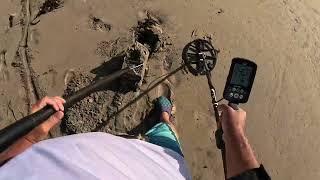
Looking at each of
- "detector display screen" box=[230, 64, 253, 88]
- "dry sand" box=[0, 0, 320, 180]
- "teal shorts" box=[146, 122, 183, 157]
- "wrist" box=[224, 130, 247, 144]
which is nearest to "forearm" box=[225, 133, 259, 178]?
"wrist" box=[224, 130, 247, 144]

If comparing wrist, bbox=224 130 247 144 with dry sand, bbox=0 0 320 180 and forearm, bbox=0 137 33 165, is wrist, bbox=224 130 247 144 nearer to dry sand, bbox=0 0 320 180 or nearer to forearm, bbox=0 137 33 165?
forearm, bbox=0 137 33 165

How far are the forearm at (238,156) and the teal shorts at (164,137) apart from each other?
0.61 m

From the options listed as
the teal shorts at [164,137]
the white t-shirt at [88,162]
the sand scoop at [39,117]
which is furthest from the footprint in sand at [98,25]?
the white t-shirt at [88,162]

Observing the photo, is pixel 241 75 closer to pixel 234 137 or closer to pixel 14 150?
pixel 234 137

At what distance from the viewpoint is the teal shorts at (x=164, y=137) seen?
2.93 m

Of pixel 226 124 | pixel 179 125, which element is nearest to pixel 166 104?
pixel 179 125

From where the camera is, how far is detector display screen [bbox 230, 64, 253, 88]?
258 centimetres

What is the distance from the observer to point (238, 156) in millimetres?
2211

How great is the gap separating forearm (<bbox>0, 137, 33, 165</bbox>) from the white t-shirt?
0.94ft

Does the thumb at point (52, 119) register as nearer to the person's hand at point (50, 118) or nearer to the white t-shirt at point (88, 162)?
the person's hand at point (50, 118)

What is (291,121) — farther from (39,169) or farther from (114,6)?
(39,169)

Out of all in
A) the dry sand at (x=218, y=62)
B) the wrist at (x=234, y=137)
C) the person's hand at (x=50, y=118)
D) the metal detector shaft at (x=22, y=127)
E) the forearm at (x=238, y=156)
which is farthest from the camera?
the dry sand at (x=218, y=62)

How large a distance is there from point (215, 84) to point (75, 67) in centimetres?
100

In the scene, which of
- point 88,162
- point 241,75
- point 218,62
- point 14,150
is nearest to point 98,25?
point 218,62
